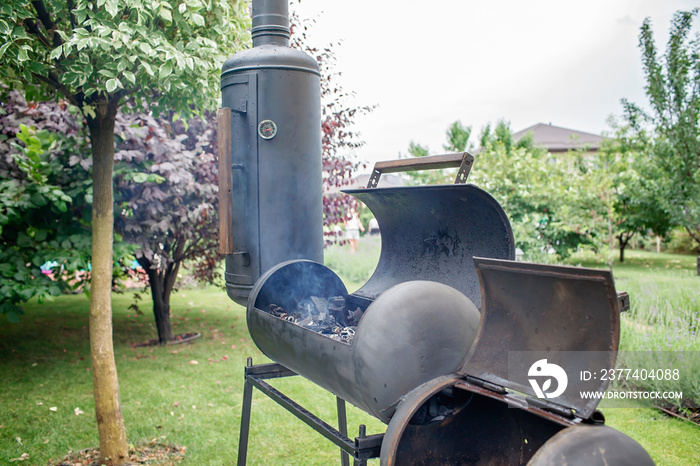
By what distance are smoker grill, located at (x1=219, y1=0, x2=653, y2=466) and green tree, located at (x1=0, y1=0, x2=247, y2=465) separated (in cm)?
35

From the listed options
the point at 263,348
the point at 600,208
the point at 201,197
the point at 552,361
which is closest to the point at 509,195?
the point at 600,208

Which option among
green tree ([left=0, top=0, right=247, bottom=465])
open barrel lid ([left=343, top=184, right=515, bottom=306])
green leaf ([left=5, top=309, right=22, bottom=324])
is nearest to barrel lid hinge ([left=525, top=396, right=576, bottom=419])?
open barrel lid ([left=343, top=184, right=515, bottom=306])

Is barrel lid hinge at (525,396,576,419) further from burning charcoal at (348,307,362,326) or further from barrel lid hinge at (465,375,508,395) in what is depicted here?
burning charcoal at (348,307,362,326)

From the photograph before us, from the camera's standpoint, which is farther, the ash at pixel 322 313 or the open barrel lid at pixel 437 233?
the ash at pixel 322 313

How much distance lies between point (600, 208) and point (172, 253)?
737 centimetres

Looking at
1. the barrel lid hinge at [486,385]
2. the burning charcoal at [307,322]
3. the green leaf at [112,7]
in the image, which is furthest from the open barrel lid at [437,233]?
the green leaf at [112,7]

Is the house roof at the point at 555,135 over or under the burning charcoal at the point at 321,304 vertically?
over

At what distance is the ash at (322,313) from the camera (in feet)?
9.87

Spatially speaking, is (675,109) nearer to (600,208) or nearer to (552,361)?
(600,208)

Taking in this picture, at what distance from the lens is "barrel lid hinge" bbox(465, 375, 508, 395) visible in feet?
6.26

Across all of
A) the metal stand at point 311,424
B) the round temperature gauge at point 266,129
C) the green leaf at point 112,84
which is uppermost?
the green leaf at point 112,84

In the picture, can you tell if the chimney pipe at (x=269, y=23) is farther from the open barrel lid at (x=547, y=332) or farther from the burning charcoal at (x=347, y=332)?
the open barrel lid at (x=547, y=332)

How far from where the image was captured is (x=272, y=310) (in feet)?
10.2

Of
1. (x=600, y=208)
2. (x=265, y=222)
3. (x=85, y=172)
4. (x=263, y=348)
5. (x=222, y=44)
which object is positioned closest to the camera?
(x=263, y=348)
